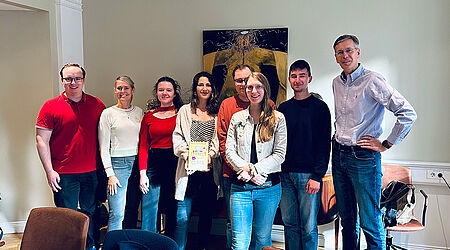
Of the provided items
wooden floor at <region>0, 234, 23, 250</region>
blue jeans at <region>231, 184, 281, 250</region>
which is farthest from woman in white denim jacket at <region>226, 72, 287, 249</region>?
wooden floor at <region>0, 234, 23, 250</region>

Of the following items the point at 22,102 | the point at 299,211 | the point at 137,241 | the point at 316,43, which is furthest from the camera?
the point at 22,102

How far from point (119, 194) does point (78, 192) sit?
0.33m

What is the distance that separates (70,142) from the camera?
311 cm

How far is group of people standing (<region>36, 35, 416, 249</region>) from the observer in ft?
8.46

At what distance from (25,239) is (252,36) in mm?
2548

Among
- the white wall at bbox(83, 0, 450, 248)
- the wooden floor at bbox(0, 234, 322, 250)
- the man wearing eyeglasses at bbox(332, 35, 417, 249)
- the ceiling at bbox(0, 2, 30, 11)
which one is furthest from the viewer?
the wooden floor at bbox(0, 234, 322, 250)

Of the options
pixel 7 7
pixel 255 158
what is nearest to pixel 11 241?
pixel 7 7

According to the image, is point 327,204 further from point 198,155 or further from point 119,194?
point 119,194

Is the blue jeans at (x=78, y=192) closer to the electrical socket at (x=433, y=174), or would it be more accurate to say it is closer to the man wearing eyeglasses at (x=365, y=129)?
the man wearing eyeglasses at (x=365, y=129)

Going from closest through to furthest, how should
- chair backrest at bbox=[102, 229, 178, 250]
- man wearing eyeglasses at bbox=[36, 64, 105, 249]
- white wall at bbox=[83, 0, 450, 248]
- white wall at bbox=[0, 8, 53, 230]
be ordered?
chair backrest at bbox=[102, 229, 178, 250]
man wearing eyeglasses at bbox=[36, 64, 105, 249]
white wall at bbox=[83, 0, 450, 248]
white wall at bbox=[0, 8, 53, 230]

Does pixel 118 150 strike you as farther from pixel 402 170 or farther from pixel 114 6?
pixel 402 170

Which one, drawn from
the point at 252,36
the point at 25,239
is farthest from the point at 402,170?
the point at 25,239

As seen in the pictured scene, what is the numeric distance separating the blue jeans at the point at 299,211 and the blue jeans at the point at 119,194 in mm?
1322

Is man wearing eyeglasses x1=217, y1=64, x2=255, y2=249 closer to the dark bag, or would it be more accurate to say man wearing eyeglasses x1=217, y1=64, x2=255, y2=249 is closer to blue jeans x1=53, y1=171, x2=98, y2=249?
blue jeans x1=53, y1=171, x2=98, y2=249
